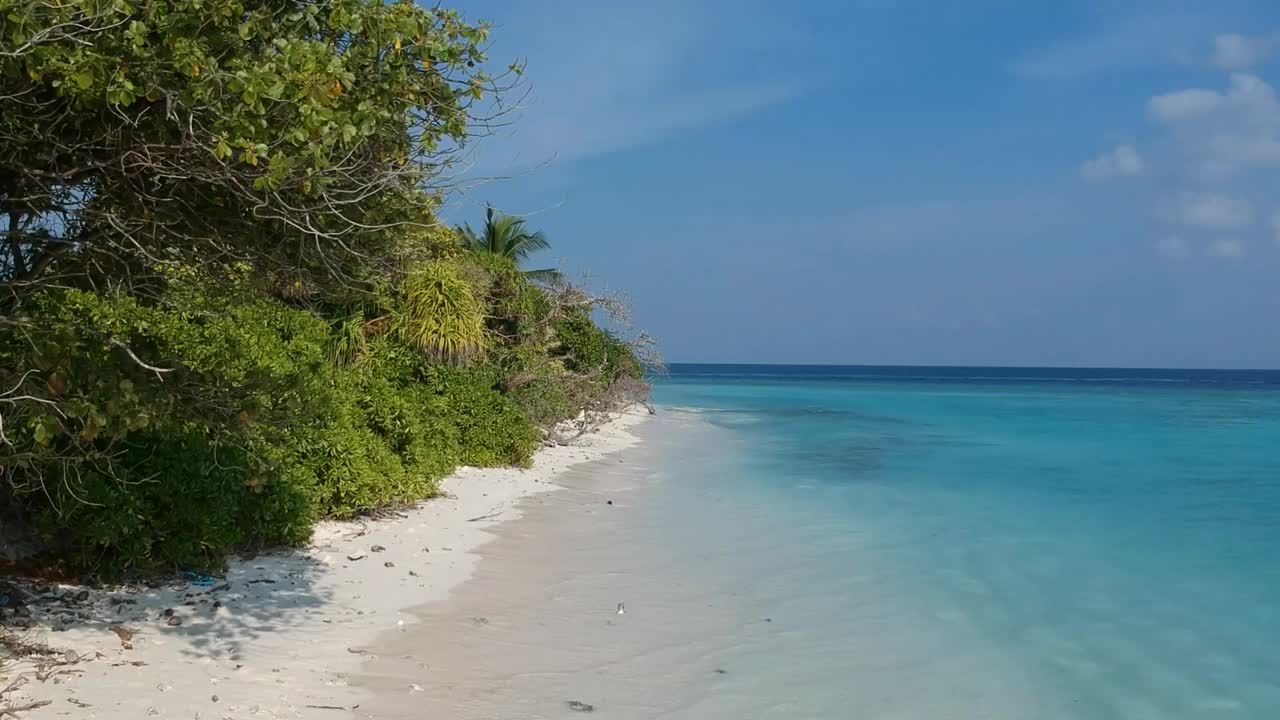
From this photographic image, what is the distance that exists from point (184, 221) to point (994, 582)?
7.77 meters

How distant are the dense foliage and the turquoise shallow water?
3.25m

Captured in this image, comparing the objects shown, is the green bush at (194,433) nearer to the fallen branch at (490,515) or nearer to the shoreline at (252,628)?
the shoreline at (252,628)

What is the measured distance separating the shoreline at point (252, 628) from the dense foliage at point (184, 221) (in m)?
0.37

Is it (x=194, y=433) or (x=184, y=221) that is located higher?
(x=184, y=221)

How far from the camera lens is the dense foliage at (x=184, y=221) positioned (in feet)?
12.5

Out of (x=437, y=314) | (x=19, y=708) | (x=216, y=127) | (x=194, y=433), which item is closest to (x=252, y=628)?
(x=194, y=433)

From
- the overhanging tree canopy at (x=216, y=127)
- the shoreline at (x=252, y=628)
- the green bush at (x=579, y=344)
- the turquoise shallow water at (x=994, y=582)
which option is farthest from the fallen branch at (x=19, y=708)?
the green bush at (x=579, y=344)

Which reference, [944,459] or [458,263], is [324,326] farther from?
[944,459]

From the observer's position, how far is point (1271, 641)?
7.72m

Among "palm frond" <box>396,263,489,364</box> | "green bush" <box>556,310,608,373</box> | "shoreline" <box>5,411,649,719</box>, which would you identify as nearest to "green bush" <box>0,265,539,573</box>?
"shoreline" <box>5,411,649,719</box>

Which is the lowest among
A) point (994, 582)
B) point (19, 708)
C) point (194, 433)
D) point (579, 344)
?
point (994, 582)

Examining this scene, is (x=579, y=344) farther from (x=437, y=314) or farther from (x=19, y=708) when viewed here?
(x=19, y=708)

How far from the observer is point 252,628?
5.85 meters

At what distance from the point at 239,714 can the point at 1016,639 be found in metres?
5.50
